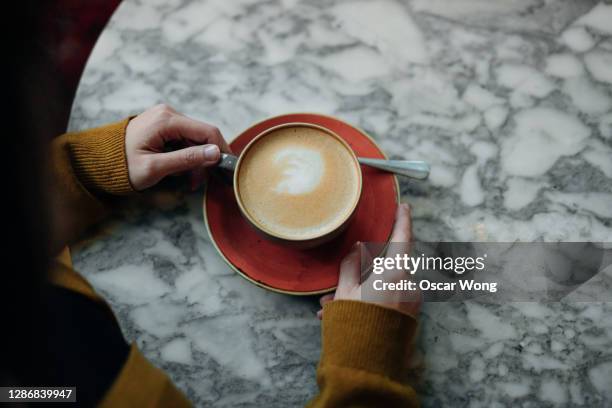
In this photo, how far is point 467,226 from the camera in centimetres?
96

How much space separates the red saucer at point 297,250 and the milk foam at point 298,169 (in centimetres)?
9

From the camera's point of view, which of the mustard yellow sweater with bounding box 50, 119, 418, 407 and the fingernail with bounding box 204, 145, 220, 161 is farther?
the fingernail with bounding box 204, 145, 220, 161

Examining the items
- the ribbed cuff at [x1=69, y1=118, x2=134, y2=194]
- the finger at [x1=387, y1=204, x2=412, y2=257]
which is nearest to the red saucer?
the finger at [x1=387, y1=204, x2=412, y2=257]

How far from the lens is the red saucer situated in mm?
881

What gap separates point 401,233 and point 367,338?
19cm

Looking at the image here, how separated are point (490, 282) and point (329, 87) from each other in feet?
1.63

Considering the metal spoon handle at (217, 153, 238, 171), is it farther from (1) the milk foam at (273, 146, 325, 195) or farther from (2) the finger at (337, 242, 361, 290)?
(2) the finger at (337, 242, 361, 290)

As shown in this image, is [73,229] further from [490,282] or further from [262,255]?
[490,282]

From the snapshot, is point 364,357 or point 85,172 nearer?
point 364,357

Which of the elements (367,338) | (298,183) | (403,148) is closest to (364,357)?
(367,338)

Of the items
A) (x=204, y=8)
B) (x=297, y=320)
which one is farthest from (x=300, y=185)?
(x=204, y=8)

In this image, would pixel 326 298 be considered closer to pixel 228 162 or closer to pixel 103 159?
pixel 228 162

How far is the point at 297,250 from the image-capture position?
900 mm

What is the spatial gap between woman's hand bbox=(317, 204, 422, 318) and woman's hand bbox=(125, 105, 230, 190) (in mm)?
309
